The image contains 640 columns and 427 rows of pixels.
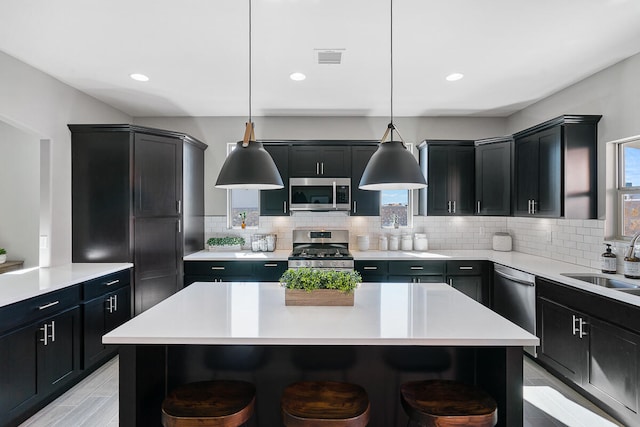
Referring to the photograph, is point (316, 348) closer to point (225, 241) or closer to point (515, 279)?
point (515, 279)

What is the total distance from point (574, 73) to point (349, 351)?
3.35 metres

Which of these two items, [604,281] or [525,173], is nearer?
A: [604,281]

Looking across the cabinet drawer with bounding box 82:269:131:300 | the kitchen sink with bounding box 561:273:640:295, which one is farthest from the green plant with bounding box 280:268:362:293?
the kitchen sink with bounding box 561:273:640:295

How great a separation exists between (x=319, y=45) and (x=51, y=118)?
2.66m

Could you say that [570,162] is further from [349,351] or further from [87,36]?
[87,36]

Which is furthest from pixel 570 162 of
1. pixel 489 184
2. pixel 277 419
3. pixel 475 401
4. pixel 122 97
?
pixel 122 97

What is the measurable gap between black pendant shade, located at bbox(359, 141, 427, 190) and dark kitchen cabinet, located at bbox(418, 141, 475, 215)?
256 cm

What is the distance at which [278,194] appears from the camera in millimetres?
4613

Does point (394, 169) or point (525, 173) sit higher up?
point (525, 173)

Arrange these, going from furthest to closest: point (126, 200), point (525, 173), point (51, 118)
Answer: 1. point (525, 173)
2. point (126, 200)
3. point (51, 118)

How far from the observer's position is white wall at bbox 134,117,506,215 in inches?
191

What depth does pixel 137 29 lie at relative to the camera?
2.57 metres

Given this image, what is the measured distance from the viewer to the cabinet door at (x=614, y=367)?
224 centimetres

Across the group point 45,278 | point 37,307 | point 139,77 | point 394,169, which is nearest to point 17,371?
point 37,307
